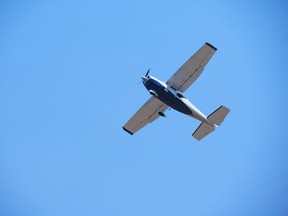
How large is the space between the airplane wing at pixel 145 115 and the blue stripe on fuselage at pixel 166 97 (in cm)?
160

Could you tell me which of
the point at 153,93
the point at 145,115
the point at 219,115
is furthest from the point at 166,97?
the point at 219,115

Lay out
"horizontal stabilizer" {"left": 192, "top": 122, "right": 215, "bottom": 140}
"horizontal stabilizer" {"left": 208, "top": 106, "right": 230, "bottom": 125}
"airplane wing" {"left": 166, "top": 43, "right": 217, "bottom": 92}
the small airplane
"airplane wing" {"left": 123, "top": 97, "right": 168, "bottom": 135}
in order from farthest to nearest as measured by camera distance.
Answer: "airplane wing" {"left": 123, "top": 97, "right": 168, "bottom": 135} → "horizontal stabilizer" {"left": 192, "top": 122, "right": 215, "bottom": 140} → "horizontal stabilizer" {"left": 208, "top": 106, "right": 230, "bottom": 125} → the small airplane → "airplane wing" {"left": 166, "top": 43, "right": 217, "bottom": 92}

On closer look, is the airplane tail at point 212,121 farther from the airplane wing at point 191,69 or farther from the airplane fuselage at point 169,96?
the airplane wing at point 191,69

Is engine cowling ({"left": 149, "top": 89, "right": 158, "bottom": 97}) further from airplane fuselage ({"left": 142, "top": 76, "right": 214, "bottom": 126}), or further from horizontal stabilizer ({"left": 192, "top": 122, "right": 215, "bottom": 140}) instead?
horizontal stabilizer ({"left": 192, "top": 122, "right": 215, "bottom": 140})

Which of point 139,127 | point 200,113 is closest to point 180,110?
point 200,113

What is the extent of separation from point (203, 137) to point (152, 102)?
4386 millimetres

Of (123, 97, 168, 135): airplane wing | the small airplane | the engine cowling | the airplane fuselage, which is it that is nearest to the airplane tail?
the small airplane

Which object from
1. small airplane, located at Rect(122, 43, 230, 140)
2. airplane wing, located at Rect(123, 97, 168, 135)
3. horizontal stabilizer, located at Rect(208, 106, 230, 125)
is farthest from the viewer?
airplane wing, located at Rect(123, 97, 168, 135)

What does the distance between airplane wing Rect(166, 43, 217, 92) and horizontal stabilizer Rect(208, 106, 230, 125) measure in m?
2.85

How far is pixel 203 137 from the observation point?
102ft

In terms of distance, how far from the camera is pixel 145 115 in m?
31.6

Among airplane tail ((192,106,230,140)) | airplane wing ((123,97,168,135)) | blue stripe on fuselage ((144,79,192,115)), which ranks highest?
airplane tail ((192,106,230,140))

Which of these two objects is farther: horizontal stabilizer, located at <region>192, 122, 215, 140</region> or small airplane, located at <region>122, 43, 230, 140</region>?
horizontal stabilizer, located at <region>192, 122, 215, 140</region>

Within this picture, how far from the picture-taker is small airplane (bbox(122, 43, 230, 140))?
28.8 meters
